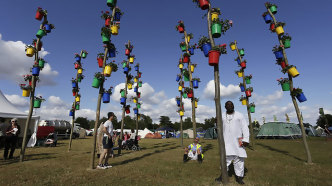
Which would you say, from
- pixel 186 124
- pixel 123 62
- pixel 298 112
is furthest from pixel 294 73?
pixel 186 124

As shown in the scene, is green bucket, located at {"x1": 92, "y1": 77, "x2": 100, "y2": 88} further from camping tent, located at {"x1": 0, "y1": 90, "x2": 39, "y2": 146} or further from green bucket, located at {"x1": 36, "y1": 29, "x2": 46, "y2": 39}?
camping tent, located at {"x1": 0, "y1": 90, "x2": 39, "y2": 146}

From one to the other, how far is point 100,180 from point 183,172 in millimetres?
2570

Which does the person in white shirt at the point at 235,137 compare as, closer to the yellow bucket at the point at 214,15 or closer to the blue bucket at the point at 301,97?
the yellow bucket at the point at 214,15

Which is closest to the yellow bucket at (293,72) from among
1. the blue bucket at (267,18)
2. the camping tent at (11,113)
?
the blue bucket at (267,18)

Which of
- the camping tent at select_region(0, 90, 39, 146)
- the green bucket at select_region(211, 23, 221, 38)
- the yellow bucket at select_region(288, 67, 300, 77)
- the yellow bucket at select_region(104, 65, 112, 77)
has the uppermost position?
the green bucket at select_region(211, 23, 221, 38)

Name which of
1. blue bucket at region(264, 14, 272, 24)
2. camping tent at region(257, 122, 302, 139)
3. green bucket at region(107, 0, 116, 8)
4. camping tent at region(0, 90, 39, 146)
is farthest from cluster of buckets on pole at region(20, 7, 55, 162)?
camping tent at region(257, 122, 302, 139)

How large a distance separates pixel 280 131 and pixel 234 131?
82.4 ft

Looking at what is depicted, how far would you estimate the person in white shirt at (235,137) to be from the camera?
4.76 meters

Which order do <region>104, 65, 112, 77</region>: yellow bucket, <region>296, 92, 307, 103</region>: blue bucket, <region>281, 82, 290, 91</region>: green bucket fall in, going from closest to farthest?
<region>104, 65, 112, 77</region>: yellow bucket, <region>296, 92, 307, 103</region>: blue bucket, <region>281, 82, 290, 91</region>: green bucket

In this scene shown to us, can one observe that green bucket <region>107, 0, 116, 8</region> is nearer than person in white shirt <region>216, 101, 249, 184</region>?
No

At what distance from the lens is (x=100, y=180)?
496cm

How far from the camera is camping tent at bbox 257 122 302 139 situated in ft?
82.3

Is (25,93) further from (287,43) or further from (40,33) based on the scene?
(287,43)

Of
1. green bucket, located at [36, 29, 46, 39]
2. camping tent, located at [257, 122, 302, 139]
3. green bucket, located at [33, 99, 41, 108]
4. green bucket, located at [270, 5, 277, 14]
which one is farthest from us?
camping tent, located at [257, 122, 302, 139]
